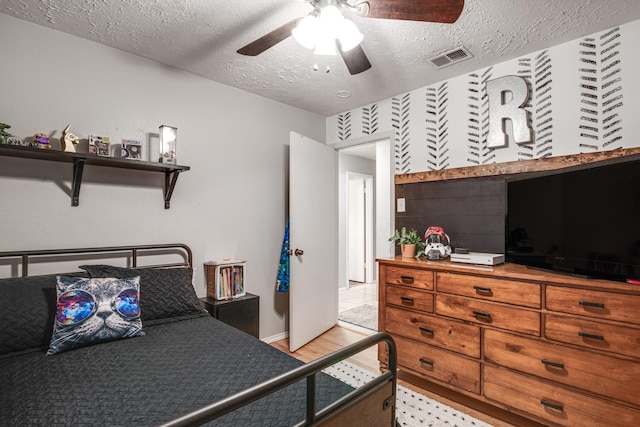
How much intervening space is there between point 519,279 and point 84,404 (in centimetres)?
A: 220

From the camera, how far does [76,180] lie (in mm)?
2109

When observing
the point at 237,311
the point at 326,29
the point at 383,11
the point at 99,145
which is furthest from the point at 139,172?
the point at 383,11

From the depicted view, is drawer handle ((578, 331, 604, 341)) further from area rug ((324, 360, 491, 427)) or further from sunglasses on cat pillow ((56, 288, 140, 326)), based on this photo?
sunglasses on cat pillow ((56, 288, 140, 326))

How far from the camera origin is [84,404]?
115 centimetres

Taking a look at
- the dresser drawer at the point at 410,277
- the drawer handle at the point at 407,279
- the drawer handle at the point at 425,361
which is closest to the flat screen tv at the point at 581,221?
the dresser drawer at the point at 410,277

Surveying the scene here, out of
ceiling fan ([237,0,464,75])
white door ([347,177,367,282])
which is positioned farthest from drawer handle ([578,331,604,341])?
white door ([347,177,367,282])

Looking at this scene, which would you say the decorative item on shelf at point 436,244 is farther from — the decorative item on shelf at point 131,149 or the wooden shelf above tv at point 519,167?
the decorative item on shelf at point 131,149

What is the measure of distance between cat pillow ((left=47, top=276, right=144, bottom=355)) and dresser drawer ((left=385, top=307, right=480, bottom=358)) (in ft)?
5.83

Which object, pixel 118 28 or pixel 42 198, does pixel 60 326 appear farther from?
pixel 118 28

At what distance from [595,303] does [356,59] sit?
181 centimetres

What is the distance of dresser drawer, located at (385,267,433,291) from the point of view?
2363mm

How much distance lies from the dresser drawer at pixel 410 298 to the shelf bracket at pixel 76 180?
2.32 m

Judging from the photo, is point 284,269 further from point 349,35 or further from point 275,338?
point 349,35

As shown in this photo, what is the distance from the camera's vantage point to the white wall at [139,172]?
6.63 ft
